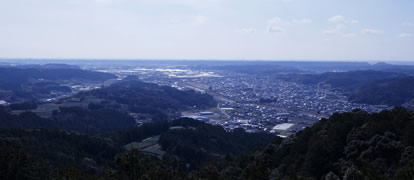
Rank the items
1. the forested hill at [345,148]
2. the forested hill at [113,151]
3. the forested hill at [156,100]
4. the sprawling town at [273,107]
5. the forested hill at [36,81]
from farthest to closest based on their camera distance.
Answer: the forested hill at [36,81] → the forested hill at [156,100] → the sprawling town at [273,107] → the forested hill at [345,148] → the forested hill at [113,151]

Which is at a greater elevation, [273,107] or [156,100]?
[156,100]

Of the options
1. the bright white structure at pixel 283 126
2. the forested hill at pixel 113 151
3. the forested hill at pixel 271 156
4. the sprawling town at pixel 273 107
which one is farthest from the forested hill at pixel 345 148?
the bright white structure at pixel 283 126

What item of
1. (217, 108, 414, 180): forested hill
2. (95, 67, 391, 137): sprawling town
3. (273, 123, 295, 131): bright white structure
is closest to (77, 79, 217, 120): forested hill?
(95, 67, 391, 137): sprawling town

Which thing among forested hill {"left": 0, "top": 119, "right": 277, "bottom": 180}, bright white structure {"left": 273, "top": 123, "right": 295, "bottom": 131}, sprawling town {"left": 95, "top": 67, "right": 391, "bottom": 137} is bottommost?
sprawling town {"left": 95, "top": 67, "right": 391, "bottom": 137}

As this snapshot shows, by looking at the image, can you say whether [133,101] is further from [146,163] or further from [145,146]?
[146,163]

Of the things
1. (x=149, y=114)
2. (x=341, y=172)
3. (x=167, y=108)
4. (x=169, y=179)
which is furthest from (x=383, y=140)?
(x=167, y=108)

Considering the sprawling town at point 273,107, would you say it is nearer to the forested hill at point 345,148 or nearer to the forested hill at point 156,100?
the forested hill at point 156,100

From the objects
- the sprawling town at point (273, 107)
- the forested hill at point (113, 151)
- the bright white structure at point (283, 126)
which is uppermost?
the forested hill at point (113, 151)

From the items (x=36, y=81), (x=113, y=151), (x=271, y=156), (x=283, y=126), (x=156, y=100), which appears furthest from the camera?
(x=36, y=81)

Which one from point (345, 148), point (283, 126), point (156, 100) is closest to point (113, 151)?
point (345, 148)

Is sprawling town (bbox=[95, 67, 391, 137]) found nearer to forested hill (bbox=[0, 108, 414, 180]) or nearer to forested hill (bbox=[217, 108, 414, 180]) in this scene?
forested hill (bbox=[0, 108, 414, 180])

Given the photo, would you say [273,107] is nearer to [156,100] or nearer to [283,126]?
[283,126]
